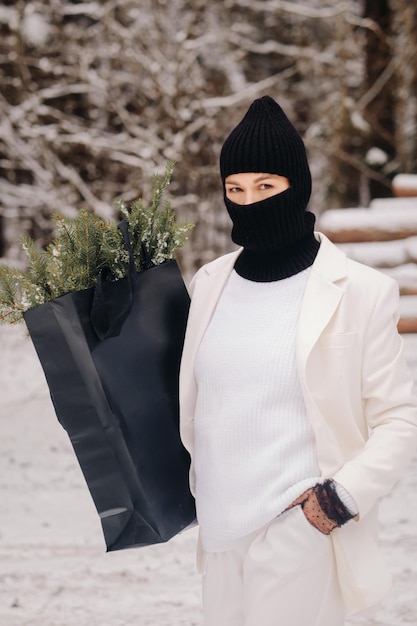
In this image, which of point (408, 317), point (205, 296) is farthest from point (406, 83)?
point (205, 296)

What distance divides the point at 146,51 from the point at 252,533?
11047 mm

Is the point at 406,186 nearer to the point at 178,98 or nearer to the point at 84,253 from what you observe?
the point at 178,98

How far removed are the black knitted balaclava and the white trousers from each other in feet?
2.10

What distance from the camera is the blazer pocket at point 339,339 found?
1896 mm

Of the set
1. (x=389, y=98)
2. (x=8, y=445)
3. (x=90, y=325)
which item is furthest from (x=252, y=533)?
(x=389, y=98)

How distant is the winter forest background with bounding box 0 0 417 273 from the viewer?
11398mm

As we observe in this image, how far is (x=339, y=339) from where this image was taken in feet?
6.24

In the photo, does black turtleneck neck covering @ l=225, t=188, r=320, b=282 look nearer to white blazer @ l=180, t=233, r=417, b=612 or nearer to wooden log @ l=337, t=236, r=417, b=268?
white blazer @ l=180, t=233, r=417, b=612

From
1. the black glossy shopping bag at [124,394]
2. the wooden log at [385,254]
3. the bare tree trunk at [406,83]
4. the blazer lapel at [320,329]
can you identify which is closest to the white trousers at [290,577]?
the blazer lapel at [320,329]

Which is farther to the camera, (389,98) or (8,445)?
(389,98)

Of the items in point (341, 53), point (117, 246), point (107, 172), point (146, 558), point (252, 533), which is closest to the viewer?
point (252, 533)

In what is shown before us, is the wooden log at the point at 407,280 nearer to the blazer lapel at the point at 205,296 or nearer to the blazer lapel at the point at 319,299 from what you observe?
the blazer lapel at the point at 205,296

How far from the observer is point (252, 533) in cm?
196

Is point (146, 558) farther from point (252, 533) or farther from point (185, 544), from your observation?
point (252, 533)
